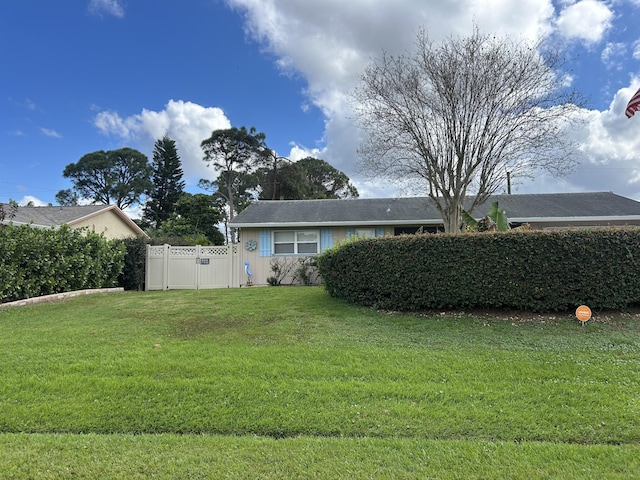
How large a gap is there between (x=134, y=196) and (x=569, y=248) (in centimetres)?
5027

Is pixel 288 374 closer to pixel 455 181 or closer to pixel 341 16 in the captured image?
pixel 455 181

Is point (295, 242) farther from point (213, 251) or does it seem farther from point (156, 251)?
point (156, 251)

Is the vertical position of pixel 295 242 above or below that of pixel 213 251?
above

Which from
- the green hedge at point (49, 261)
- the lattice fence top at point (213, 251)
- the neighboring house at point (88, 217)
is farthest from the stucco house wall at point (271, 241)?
the neighboring house at point (88, 217)

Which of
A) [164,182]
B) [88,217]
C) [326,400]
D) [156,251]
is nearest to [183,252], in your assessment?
[156,251]

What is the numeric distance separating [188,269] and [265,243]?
3.17 m

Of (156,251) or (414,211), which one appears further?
(414,211)

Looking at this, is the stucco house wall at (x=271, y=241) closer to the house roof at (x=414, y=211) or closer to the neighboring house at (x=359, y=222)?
the neighboring house at (x=359, y=222)

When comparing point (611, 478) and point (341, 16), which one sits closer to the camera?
point (611, 478)

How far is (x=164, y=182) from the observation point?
136 feet

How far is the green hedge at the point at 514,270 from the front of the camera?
20.6ft

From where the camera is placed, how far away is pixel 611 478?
236 centimetres

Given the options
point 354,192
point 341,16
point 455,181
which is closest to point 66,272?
point 341,16

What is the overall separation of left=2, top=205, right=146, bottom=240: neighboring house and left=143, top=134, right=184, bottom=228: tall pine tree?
767 inches
